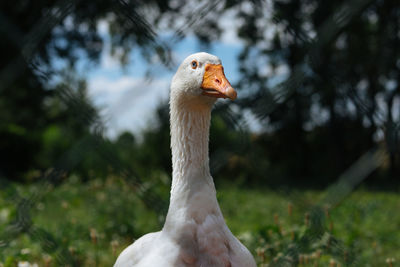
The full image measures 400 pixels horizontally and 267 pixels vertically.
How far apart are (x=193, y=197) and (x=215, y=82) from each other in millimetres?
365

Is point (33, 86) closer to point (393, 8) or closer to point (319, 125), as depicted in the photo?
point (393, 8)

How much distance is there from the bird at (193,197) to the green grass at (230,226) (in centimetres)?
26

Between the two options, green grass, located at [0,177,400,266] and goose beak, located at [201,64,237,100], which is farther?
green grass, located at [0,177,400,266]

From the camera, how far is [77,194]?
4074 mm

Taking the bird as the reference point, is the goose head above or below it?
above

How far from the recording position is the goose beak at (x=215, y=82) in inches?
49.1

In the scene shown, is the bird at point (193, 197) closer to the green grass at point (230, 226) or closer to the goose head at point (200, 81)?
the goose head at point (200, 81)

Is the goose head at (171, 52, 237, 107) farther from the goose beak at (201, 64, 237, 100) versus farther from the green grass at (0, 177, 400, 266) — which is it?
the green grass at (0, 177, 400, 266)

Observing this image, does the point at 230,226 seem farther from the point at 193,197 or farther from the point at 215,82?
the point at 215,82

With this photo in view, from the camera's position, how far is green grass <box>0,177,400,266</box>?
1732 mm

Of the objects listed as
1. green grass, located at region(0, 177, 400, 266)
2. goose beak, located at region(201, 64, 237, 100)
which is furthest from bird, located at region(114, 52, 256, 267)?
green grass, located at region(0, 177, 400, 266)

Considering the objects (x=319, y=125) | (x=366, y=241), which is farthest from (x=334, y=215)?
(x=319, y=125)

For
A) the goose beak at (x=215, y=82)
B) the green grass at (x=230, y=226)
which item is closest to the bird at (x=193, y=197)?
the goose beak at (x=215, y=82)

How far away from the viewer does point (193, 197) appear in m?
1.30
